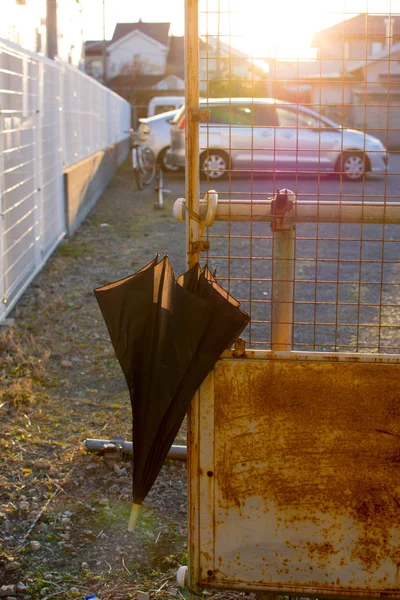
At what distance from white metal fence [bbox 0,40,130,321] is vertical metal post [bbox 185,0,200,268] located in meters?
4.00

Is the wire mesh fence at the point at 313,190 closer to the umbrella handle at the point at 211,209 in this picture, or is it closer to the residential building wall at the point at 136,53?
the umbrella handle at the point at 211,209

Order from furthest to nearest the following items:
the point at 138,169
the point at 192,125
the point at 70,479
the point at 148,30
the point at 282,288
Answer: the point at 148,30
the point at 138,169
the point at 70,479
the point at 282,288
the point at 192,125

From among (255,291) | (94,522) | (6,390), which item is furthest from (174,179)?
(94,522)

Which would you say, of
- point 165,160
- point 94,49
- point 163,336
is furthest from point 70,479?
point 94,49

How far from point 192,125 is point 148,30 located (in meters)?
60.1

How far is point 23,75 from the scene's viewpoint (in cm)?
728

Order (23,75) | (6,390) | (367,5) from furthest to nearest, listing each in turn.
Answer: (23,75), (6,390), (367,5)

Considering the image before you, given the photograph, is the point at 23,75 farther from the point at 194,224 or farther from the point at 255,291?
the point at 194,224

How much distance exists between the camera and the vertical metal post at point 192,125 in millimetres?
2279

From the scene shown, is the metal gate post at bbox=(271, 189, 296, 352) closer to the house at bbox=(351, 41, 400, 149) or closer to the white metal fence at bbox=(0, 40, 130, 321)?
the house at bbox=(351, 41, 400, 149)

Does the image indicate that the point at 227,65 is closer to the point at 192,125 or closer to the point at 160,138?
the point at 192,125

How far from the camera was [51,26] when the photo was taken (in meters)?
12.4

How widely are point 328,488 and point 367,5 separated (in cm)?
145

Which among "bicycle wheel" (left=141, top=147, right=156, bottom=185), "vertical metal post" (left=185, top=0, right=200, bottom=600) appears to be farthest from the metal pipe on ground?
"bicycle wheel" (left=141, top=147, right=156, bottom=185)
